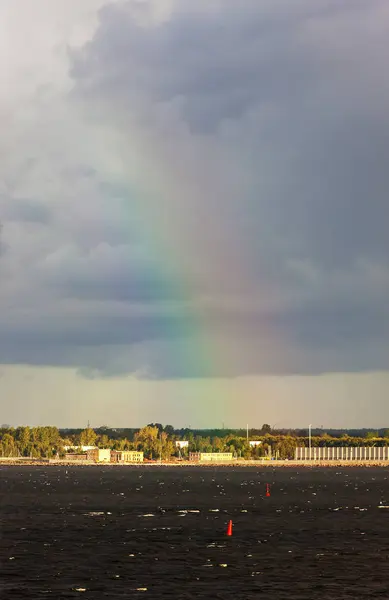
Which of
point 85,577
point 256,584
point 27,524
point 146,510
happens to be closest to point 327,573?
point 256,584

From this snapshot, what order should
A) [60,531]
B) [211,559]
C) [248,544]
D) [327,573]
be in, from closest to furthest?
[327,573] → [211,559] → [248,544] → [60,531]

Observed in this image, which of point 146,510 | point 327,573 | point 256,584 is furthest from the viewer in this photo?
point 146,510

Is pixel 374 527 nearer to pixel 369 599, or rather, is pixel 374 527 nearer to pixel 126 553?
pixel 126 553

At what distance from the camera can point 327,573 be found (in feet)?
309

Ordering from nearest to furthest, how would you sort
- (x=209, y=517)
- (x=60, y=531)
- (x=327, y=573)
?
(x=327, y=573) → (x=60, y=531) → (x=209, y=517)

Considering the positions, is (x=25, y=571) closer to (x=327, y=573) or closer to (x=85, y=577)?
(x=85, y=577)

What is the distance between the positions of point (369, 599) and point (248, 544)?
4095 cm

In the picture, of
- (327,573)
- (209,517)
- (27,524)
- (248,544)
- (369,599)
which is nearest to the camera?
(369,599)

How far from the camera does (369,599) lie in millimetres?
79438

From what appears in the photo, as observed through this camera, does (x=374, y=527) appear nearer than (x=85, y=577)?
No

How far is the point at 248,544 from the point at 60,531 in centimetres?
2884

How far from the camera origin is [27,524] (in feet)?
494

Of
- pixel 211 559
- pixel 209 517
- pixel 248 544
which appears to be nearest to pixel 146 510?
pixel 209 517

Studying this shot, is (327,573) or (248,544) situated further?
(248,544)
